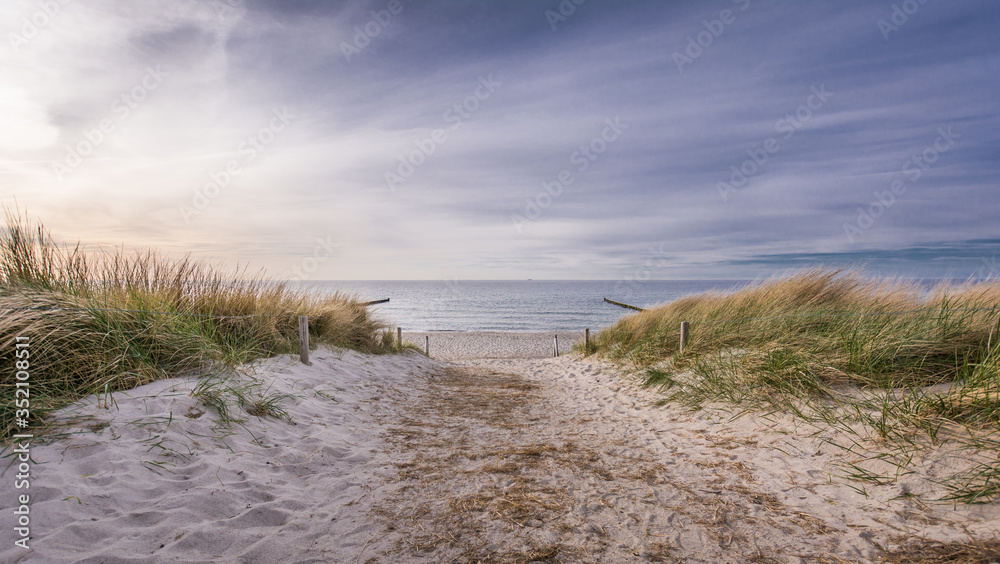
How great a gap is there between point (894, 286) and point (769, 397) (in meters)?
5.16

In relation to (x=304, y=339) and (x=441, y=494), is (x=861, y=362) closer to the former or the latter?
(x=441, y=494)

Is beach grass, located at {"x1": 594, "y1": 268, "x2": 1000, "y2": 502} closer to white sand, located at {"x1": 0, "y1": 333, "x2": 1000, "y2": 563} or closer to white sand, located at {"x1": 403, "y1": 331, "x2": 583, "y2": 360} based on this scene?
white sand, located at {"x1": 0, "y1": 333, "x2": 1000, "y2": 563}

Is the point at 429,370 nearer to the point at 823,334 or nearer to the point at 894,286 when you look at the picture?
the point at 823,334

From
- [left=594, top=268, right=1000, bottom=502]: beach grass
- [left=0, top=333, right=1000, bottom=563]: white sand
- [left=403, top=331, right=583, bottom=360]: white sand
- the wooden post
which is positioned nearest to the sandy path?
[left=0, top=333, right=1000, bottom=563]: white sand

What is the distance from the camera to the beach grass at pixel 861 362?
3.56 m

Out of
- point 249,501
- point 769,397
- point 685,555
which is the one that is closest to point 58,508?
point 249,501

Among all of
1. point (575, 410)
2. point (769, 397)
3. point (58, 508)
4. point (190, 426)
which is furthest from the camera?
point (575, 410)

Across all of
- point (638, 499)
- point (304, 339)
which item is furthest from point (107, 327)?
point (638, 499)

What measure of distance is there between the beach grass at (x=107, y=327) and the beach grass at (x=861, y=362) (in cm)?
573

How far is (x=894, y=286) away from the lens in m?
7.91

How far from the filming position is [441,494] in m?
3.42

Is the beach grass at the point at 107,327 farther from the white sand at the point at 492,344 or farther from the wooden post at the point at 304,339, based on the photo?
the white sand at the point at 492,344

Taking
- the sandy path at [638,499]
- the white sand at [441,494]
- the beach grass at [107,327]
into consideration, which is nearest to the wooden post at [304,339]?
the beach grass at [107,327]

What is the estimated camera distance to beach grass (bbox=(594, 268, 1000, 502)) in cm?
356
